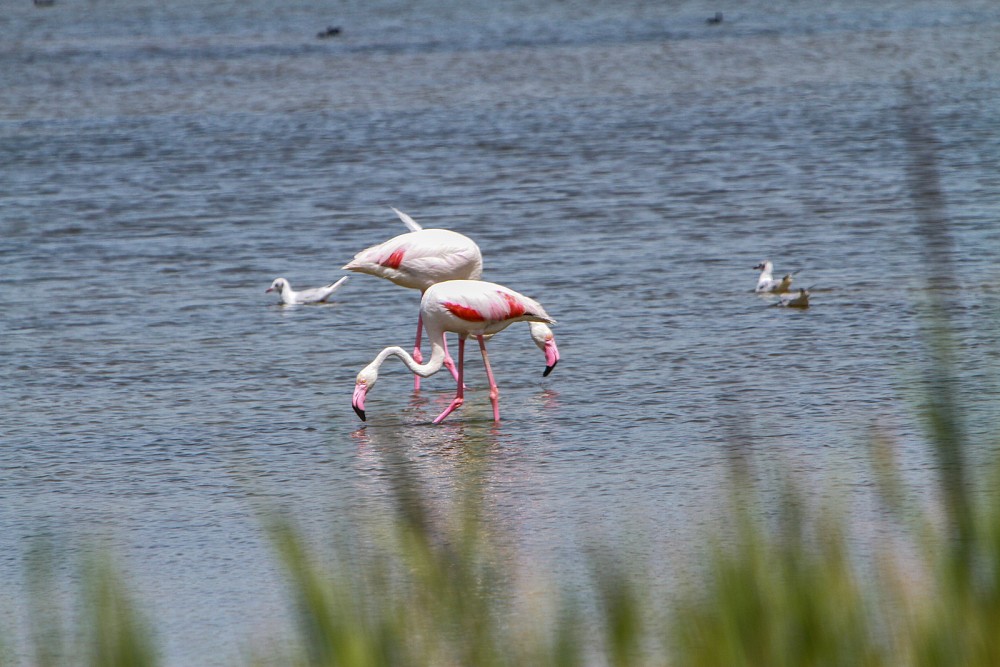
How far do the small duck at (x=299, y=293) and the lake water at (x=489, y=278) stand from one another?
0.39 feet

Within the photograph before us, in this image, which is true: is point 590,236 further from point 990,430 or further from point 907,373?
point 990,430

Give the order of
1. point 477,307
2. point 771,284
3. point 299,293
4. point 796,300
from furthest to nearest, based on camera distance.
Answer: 1. point 299,293
2. point 771,284
3. point 796,300
4. point 477,307

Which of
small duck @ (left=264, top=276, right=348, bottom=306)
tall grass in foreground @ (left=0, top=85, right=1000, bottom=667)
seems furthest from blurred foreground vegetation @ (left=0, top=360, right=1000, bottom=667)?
small duck @ (left=264, top=276, right=348, bottom=306)

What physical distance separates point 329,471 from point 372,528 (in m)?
1.10

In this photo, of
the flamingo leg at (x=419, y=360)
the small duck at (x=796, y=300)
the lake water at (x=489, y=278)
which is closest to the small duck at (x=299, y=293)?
the lake water at (x=489, y=278)

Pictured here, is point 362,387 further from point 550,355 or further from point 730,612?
point 730,612

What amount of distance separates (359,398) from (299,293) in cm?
332

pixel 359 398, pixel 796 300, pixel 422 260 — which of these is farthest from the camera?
pixel 796 300

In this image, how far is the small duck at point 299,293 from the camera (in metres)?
11.5

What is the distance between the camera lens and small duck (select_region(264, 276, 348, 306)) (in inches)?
455

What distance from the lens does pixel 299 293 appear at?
11539 millimetres

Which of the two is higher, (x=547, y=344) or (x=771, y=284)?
(x=771, y=284)

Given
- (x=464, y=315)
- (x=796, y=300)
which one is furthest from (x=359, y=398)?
(x=796, y=300)

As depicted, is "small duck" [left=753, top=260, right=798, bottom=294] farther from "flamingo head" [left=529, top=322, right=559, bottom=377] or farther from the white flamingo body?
"flamingo head" [left=529, top=322, right=559, bottom=377]
